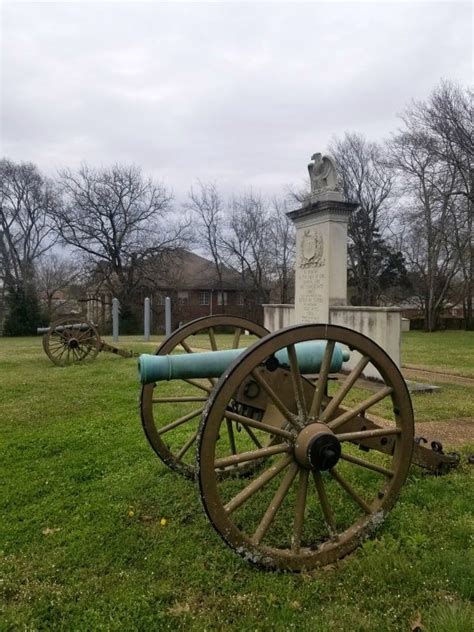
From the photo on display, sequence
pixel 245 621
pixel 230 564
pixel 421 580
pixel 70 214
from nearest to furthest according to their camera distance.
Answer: pixel 245 621, pixel 421 580, pixel 230 564, pixel 70 214

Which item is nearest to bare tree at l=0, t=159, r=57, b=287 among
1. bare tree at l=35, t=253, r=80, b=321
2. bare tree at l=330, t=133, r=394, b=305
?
bare tree at l=35, t=253, r=80, b=321

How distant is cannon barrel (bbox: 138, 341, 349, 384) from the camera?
2.89 meters

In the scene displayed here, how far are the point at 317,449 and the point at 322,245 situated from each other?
7336 mm

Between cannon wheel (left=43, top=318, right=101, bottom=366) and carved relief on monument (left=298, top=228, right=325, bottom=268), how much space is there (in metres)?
5.46

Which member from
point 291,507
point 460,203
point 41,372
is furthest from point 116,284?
point 291,507

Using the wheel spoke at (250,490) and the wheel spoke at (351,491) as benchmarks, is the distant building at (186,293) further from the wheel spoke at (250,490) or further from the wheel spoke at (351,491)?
the wheel spoke at (250,490)

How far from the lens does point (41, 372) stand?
35.0 feet

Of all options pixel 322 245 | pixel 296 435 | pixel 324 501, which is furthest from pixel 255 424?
pixel 322 245

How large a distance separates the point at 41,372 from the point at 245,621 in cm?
932

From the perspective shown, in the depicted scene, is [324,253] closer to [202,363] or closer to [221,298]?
[202,363]

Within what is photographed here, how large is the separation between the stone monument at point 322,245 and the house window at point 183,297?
29.9m

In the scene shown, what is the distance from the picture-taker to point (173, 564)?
2.82 meters

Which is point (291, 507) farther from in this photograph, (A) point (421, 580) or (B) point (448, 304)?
(B) point (448, 304)

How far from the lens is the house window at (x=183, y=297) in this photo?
3992 centimetres
